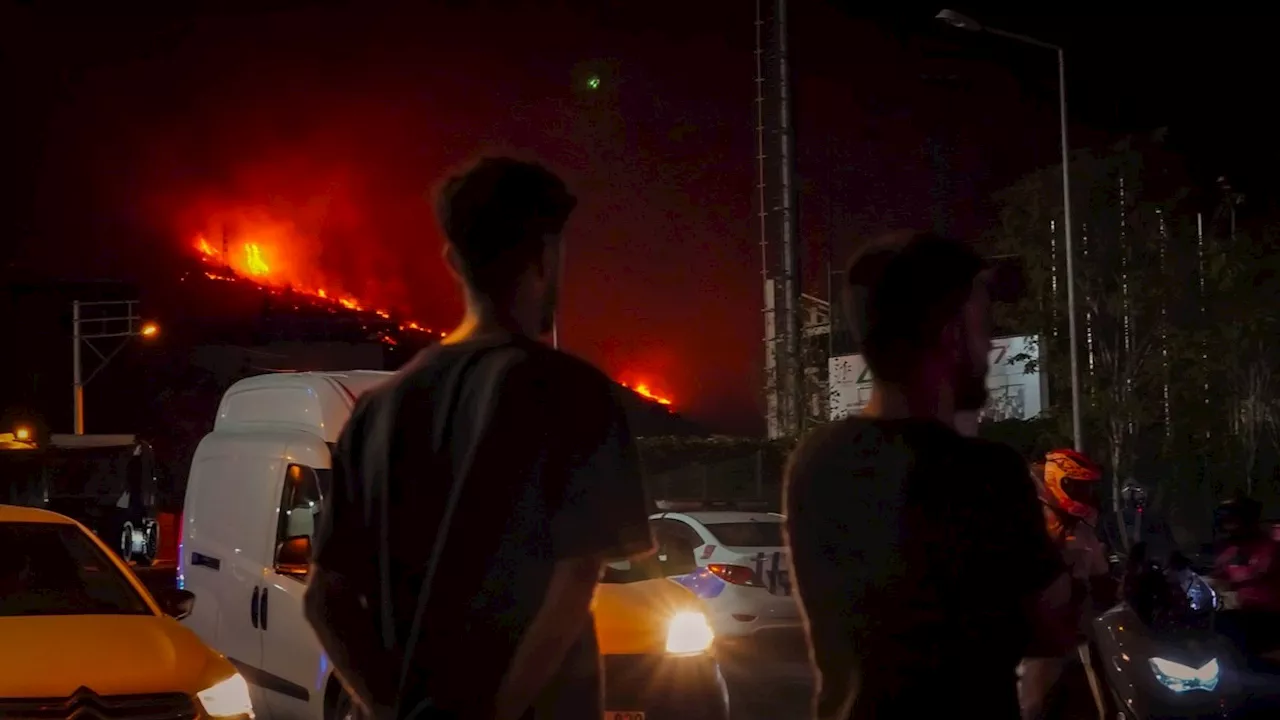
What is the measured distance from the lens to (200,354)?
7012 cm

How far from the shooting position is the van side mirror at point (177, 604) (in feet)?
23.9

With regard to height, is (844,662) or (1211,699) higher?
(844,662)

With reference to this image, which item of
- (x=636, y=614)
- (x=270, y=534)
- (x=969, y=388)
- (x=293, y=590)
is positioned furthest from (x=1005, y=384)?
(x=969, y=388)

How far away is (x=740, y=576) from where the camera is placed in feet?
48.1

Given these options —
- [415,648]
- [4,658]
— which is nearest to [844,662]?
[415,648]

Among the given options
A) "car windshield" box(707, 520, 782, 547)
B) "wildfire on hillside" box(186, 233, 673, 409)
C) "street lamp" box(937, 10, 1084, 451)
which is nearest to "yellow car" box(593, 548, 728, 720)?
"car windshield" box(707, 520, 782, 547)

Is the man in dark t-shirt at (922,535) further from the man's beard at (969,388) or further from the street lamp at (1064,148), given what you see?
the street lamp at (1064,148)

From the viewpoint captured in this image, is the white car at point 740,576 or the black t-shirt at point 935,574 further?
the white car at point 740,576

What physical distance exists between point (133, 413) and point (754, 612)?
5415 cm

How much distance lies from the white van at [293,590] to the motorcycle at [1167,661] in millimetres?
2117

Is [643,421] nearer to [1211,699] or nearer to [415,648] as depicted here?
[1211,699]

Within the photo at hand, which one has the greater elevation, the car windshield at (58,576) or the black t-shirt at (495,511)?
the black t-shirt at (495,511)

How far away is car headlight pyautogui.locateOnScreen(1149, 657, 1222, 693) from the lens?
7156mm

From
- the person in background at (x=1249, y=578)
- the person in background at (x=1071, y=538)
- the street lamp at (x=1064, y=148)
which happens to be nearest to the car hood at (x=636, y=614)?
the person in background at (x=1071, y=538)
